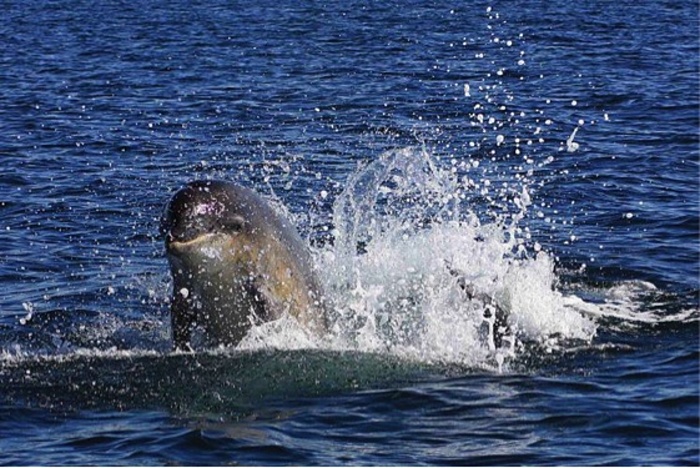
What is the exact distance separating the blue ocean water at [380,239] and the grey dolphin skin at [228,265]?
334mm

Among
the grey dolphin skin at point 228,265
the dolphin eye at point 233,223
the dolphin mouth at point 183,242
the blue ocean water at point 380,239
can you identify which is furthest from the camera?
the dolphin eye at point 233,223

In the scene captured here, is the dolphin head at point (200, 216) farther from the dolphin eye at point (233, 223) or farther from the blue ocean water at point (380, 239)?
the blue ocean water at point (380, 239)

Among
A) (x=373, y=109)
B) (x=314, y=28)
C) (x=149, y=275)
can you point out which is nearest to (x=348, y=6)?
(x=314, y=28)

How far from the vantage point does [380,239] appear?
19.5 m

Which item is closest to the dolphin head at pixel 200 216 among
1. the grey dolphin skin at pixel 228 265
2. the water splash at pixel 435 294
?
the grey dolphin skin at pixel 228 265

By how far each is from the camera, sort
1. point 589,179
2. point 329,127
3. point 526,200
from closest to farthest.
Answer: point 526,200 → point 589,179 → point 329,127

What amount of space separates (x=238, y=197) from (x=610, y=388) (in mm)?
4139

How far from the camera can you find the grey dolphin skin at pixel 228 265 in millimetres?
13930

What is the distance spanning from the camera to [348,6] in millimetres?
53031

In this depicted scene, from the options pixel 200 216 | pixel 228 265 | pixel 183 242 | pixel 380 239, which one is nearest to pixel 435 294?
pixel 380 239

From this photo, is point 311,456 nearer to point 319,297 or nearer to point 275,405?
point 275,405

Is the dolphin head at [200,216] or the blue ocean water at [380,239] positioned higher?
the dolphin head at [200,216]

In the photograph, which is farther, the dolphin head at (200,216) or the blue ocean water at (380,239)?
the dolphin head at (200,216)

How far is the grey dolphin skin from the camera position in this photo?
1393 cm
